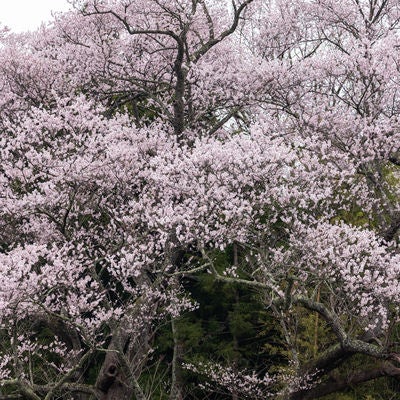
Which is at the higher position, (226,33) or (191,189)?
(226,33)

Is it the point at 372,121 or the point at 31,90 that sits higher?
the point at 31,90

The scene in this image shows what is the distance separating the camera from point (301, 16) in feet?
66.1

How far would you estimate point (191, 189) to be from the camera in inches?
435

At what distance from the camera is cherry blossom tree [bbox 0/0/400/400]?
10711 mm

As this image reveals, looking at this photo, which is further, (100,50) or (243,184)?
(100,50)

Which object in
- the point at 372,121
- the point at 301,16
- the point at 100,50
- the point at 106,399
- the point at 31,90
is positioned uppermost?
the point at 301,16

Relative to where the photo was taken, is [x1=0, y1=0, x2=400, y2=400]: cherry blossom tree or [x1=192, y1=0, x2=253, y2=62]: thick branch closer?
[x1=0, y1=0, x2=400, y2=400]: cherry blossom tree

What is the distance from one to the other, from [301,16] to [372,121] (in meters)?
8.19

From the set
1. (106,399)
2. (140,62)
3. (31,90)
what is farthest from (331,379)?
(31,90)

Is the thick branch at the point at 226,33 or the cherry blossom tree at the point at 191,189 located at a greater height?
the thick branch at the point at 226,33

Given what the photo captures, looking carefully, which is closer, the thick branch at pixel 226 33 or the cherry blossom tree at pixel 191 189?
the cherry blossom tree at pixel 191 189

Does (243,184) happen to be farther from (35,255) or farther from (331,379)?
(331,379)

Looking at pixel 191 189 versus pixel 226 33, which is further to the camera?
pixel 226 33

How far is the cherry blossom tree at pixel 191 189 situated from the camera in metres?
10.7
